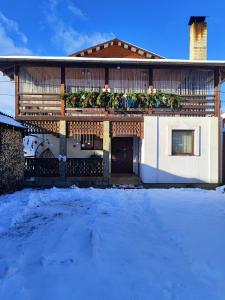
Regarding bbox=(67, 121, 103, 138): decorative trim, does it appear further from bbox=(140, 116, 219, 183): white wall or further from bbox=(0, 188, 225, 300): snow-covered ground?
bbox=(0, 188, 225, 300): snow-covered ground

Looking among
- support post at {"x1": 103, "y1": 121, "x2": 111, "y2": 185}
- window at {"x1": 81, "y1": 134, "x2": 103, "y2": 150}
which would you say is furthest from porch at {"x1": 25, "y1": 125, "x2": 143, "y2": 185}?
window at {"x1": 81, "y1": 134, "x2": 103, "y2": 150}

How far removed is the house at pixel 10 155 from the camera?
9277mm

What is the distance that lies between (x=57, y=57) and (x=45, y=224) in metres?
7.99

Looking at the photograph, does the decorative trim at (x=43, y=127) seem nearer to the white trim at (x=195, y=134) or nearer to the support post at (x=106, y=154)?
the support post at (x=106, y=154)

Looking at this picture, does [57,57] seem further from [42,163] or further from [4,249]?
[4,249]

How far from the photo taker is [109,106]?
11.7m

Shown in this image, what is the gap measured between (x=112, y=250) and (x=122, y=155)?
10.9 meters

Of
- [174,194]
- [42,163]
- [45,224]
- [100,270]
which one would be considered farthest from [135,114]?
[100,270]

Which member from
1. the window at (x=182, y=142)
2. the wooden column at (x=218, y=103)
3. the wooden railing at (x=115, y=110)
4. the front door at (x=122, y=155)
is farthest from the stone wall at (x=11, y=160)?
the wooden column at (x=218, y=103)

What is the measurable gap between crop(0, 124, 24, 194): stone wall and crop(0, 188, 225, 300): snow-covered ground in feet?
4.81

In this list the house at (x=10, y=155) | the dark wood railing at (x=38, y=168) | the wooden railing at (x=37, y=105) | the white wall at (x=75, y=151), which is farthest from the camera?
the white wall at (x=75, y=151)

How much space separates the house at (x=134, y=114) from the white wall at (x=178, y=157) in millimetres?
45

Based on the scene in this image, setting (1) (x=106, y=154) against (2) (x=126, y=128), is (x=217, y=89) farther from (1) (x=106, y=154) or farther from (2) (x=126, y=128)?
(1) (x=106, y=154)

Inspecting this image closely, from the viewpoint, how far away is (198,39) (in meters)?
12.9
